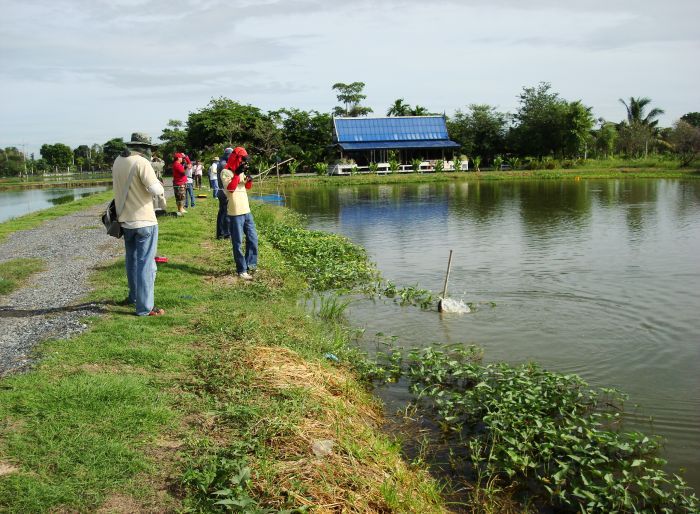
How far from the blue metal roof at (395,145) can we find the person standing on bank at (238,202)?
47506 mm

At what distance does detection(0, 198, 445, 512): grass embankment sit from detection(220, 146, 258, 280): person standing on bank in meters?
2.73

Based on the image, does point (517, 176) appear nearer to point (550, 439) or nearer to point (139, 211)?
point (139, 211)

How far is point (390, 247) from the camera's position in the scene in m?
17.5

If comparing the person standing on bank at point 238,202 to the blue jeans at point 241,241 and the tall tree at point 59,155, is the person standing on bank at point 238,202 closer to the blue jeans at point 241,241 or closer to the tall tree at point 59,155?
the blue jeans at point 241,241

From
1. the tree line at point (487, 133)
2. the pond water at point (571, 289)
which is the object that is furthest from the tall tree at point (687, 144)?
the pond water at point (571, 289)

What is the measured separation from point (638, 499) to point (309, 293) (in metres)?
7.31

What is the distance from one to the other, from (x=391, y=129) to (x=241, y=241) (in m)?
52.4

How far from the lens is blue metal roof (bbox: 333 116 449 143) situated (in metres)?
A: 59.3

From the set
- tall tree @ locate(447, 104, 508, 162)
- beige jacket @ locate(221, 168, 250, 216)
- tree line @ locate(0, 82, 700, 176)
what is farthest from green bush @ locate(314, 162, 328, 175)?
beige jacket @ locate(221, 168, 250, 216)

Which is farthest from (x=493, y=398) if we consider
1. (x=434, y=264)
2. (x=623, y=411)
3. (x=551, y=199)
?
(x=551, y=199)

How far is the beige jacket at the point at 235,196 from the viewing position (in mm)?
10289

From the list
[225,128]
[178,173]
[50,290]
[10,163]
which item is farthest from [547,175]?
[10,163]

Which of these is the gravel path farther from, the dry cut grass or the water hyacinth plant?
the water hyacinth plant

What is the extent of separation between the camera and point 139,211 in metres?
7.51
